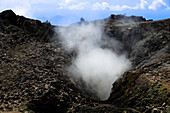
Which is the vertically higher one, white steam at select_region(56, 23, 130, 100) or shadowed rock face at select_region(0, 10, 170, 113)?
white steam at select_region(56, 23, 130, 100)

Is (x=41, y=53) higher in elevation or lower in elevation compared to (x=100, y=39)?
lower

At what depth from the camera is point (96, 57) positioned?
141 feet

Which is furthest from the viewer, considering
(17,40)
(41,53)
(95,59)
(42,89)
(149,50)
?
(95,59)

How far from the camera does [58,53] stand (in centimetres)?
3259

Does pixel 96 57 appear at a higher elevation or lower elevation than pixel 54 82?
higher

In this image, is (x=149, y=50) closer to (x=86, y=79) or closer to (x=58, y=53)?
(x=86, y=79)

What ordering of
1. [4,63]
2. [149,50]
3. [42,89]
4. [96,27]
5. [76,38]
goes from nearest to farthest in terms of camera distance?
[42,89], [4,63], [149,50], [76,38], [96,27]

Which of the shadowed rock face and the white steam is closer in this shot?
the shadowed rock face

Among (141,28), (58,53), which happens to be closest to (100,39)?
(141,28)

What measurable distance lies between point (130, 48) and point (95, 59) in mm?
10105

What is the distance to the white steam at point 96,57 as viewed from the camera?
119 ft

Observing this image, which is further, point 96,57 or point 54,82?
point 96,57

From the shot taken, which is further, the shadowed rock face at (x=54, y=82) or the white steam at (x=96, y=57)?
the white steam at (x=96, y=57)

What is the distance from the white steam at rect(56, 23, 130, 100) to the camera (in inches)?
1430
